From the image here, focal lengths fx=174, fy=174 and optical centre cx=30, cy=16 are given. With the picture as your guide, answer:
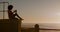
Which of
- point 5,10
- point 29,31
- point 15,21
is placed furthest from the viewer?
point 29,31

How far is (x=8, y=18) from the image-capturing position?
672cm

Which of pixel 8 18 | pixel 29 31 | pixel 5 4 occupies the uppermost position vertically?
pixel 5 4

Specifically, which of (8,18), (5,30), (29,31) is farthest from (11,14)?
(29,31)

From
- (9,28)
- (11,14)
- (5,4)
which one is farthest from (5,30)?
(5,4)

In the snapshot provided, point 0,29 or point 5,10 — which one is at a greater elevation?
point 5,10

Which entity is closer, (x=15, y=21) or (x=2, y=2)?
(x=15, y=21)

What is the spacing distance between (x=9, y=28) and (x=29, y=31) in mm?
1137

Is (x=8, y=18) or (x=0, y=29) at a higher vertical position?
(x=8, y=18)

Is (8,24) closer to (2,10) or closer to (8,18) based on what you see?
(8,18)

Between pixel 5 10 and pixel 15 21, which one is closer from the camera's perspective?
pixel 15 21

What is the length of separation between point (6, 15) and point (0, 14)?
0.24m

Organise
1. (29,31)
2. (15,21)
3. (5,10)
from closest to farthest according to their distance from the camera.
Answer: (15,21)
(5,10)
(29,31)

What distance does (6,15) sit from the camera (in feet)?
22.9

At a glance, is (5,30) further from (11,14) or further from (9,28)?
(11,14)
